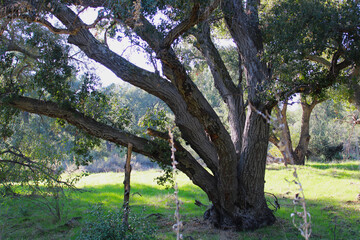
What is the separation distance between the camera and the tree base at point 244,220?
7.50 meters

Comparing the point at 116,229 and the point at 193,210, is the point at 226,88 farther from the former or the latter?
the point at 116,229

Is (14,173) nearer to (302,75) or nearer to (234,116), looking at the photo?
(234,116)

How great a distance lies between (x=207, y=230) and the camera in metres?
7.68

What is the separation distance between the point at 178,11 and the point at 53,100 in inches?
138

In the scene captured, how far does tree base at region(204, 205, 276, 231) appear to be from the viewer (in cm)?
750

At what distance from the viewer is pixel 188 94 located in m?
6.36

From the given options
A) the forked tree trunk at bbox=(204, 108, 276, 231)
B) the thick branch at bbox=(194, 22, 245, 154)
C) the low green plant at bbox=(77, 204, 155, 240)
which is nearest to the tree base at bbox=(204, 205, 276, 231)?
the forked tree trunk at bbox=(204, 108, 276, 231)

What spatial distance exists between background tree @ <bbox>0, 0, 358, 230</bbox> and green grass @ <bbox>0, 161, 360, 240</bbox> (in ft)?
2.00

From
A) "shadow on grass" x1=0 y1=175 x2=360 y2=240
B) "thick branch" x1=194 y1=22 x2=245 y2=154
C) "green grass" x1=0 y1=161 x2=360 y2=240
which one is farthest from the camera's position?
"thick branch" x1=194 y1=22 x2=245 y2=154

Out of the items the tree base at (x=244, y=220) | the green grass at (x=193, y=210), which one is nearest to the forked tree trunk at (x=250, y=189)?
the tree base at (x=244, y=220)

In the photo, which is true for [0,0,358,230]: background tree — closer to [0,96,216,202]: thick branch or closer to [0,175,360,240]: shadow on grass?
[0,96,216,202]: thick branch

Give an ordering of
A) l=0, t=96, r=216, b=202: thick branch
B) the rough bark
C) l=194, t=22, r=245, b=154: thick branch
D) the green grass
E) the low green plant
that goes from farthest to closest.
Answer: l=194, t=22, r=245, b=154: thick branch, the green grass, l=0, t=96, r=216, b=202: thick branch, the rough bark, the low green plant

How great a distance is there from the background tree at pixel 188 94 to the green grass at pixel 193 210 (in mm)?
608

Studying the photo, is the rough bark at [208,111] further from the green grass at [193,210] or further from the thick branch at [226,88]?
the green grass at [193,210]
